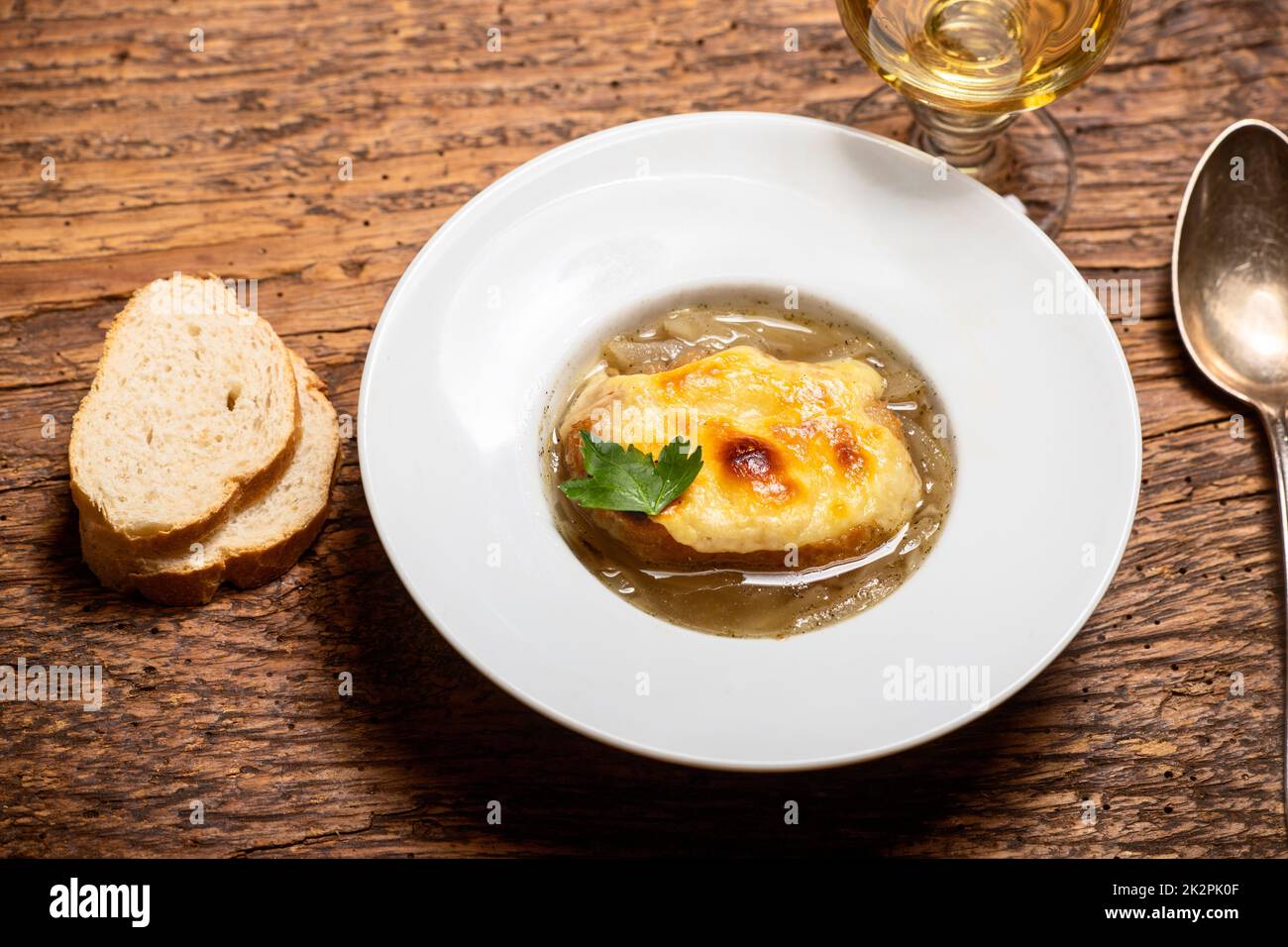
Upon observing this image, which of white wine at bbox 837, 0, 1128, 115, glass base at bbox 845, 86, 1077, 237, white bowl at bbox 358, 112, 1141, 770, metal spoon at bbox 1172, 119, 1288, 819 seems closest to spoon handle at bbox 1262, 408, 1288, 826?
metal spoon at bbox 1172, 119, 1288, 819

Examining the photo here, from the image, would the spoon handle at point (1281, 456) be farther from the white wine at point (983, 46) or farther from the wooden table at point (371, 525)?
the white wine at point (983, 46)

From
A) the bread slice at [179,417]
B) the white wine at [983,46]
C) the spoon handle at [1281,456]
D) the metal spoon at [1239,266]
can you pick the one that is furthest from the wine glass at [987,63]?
the bread slice at [179,417]

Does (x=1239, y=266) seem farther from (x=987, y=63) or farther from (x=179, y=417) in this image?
(x=179, y=417)

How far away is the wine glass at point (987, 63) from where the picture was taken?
3.26 metres

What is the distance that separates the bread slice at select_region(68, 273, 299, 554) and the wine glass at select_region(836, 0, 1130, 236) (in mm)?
1897

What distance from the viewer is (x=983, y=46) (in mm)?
3500

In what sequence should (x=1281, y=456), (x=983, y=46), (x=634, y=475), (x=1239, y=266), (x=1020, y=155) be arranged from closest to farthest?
(x=634, y=475) → (x=1281, y=456) → (x=983, y=46) → (x=1239, y=266) → (x=1020, y=155)

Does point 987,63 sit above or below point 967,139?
above

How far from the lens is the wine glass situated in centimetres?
326

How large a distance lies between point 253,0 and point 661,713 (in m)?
3.03

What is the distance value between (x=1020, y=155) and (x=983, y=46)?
514 mm

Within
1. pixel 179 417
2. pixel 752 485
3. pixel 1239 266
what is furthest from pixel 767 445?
pixel 1239 266

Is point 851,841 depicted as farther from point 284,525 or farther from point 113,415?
point 113,415

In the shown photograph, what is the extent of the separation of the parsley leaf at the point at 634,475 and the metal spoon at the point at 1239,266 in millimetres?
1700
